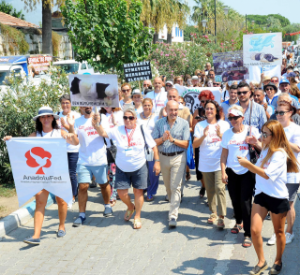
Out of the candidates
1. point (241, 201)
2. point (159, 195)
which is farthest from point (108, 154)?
point (241, 201)

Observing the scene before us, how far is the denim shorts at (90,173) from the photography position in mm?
6418

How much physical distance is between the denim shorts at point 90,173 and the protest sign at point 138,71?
514cm

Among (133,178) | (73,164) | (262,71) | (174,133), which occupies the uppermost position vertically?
(262,71)

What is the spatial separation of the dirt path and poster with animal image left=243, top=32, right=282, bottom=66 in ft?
20.7

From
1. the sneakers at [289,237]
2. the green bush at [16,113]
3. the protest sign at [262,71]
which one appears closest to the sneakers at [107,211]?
the green bush at [16,113]

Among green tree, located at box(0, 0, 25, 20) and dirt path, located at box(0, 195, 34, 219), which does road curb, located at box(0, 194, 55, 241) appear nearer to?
dirt path, located at box(0, 195, 34, 219)

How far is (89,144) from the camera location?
6.46m

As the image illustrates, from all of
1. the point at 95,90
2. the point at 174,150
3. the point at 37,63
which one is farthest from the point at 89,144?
the point at 37,63

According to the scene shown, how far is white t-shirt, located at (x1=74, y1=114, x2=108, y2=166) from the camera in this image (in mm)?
6461

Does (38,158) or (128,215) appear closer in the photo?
(38,158)

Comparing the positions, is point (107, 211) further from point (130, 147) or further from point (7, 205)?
point (7, 205)

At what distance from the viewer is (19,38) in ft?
89.2

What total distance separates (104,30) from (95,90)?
7093 millimetres

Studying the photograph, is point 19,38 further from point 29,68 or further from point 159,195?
point 159,195
